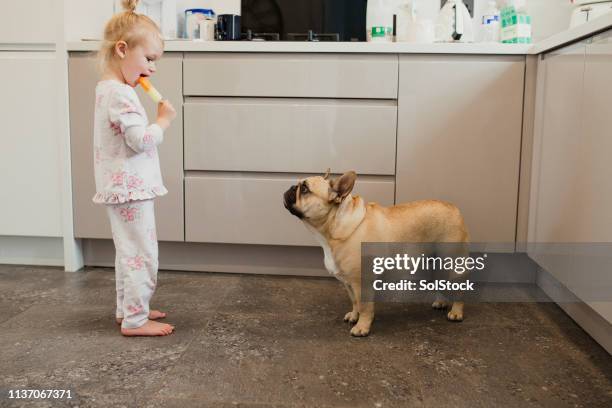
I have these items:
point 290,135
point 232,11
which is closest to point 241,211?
point 290,135

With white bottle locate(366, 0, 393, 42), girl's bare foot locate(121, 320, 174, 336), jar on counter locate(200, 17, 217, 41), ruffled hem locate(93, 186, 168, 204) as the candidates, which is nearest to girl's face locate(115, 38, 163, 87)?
ruffled hem locate(93, 186, 168, 204)

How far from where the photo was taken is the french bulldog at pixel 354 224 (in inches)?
72.1

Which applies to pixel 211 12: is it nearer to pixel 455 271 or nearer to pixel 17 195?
pixel 17 195

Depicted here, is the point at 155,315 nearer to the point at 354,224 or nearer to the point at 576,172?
the point at 354,224

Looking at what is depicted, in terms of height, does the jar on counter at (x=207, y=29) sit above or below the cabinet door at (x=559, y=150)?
above

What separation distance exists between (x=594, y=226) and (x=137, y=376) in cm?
140

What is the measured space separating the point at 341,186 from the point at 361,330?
48cm

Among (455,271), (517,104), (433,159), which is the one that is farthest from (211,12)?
(455,271)

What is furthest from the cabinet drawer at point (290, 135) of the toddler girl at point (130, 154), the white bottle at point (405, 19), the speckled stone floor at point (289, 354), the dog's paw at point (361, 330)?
the dog's paw at point (361, 330)

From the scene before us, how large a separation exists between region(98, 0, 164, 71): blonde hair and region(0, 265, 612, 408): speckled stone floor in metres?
0.89

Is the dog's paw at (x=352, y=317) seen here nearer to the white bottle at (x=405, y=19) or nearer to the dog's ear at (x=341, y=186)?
the dog's ear at (x=341, y=186)

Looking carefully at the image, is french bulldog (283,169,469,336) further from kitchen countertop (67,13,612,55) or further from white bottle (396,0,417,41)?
white bottle (396,0,417,41)

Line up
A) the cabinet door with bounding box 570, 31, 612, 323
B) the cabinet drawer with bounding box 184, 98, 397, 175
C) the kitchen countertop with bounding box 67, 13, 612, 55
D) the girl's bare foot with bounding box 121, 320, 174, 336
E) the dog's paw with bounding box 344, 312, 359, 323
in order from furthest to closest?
1. the cabinet drawer with bounding box 184, 98, 397, 175
2. the kitchen countertop with bounding box 67, 13, 612, 55
3. the dog's paw with bounding box 344, 312, 359, 323
4. the girl's bare foot with bounding box 121, 320, 174, 336
5. the cabinet door with bounding box 570, 31, 612, 323

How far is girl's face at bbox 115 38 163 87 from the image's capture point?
1791 millimetres
